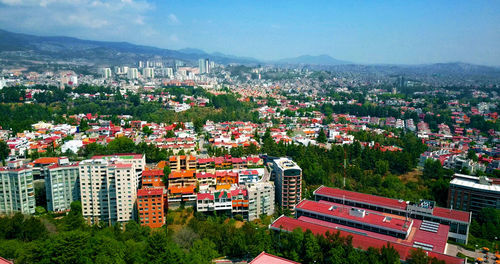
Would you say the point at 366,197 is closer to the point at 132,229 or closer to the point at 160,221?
the point at 160,221

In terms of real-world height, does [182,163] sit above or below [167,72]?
below

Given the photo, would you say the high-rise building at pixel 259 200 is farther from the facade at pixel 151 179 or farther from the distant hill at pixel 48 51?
the distant hill at pixel 48 51

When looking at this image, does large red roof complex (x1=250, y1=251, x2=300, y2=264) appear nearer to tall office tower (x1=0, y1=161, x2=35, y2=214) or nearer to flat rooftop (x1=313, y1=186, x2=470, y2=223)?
flat rooftop (x1=313, y1=186, x2=470, y2=223)

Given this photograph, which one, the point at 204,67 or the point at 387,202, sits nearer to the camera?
the point at 387,202

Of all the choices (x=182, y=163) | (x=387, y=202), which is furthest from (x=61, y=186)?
(x=387, y=202)

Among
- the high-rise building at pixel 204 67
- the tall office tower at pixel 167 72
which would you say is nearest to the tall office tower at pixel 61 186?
the tall office tower at pixel 167 72

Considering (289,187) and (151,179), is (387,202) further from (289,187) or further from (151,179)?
(151,179)

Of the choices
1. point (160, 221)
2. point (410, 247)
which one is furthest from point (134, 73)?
point (410, 247)
